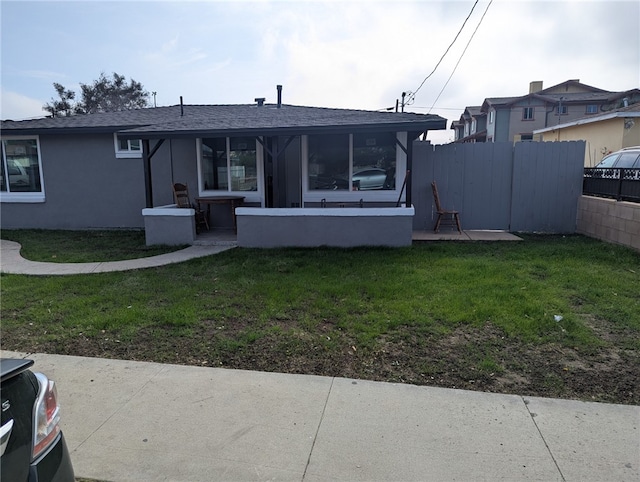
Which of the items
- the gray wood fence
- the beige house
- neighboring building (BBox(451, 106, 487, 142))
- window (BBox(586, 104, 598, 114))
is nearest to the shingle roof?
the gray wood fence

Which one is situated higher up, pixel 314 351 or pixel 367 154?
pixel 367 154

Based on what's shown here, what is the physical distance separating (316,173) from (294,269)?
4029 millimetres

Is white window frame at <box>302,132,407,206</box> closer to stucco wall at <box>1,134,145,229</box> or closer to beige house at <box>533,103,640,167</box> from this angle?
stucco wall at <box>1,134,145,229</box>

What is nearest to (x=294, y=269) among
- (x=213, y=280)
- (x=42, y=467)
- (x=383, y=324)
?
(x=213, y=280)

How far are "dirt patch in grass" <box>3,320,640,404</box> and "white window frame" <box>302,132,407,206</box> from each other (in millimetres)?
5902

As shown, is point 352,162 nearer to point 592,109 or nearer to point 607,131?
point 607,131

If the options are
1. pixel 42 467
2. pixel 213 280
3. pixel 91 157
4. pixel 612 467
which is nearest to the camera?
pixel 42 467

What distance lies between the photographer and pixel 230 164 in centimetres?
1123

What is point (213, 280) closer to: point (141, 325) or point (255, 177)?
point (141, 325)

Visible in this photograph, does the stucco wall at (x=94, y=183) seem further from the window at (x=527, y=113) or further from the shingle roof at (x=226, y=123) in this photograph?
the window at (x=527, y=113)

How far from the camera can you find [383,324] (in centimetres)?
493

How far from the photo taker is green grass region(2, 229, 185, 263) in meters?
8.91

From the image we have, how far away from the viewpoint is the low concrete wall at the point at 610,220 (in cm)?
823

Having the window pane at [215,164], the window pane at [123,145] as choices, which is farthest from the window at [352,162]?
the window pane at [123,145]
